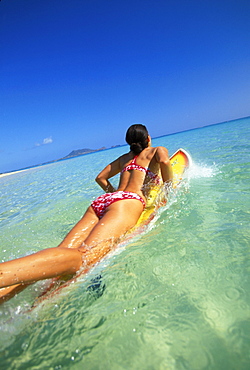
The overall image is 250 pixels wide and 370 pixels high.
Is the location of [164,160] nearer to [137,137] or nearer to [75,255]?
[137,137]

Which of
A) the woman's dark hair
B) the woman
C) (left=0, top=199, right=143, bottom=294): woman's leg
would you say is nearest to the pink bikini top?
the woman

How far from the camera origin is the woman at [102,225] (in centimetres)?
151

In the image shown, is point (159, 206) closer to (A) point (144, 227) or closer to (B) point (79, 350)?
(A) point (144, 227)

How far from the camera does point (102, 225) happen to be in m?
2.19

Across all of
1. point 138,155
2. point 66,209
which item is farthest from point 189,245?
point 66,209

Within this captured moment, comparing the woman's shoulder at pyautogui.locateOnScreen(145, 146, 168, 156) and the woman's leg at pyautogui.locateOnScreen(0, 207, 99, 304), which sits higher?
the woman's shoulder at pyautogui.locateOnScreen(145, 146, 168, 156)

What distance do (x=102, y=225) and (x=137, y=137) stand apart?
1399mm

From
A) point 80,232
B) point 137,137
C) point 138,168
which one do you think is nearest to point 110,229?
point 80,232

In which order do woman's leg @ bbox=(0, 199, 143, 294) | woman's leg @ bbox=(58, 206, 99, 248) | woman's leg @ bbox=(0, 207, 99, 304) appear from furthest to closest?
1. woman's leg @ bbox=(58, 206, 99, 248)
2. woman's leg @ bbox=(0, 207, 99, 304)
3. woman's leg @ bbox=(0, 199, 143, 294)

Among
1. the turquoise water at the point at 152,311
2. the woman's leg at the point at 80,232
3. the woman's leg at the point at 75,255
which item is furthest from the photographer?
the woman's leg at the point at 80,232

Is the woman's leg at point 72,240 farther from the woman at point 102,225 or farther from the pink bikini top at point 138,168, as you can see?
the pink bikini top at point 138,168

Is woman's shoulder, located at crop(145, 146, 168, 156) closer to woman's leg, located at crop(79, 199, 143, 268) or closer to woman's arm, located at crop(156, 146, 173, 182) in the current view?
woman's arm, located at crop(156, 146, 173, 182)

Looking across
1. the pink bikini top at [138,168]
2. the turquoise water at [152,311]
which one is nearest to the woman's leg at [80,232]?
the turquoise water at [152,311]

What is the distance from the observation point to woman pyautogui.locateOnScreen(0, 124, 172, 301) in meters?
1.51
